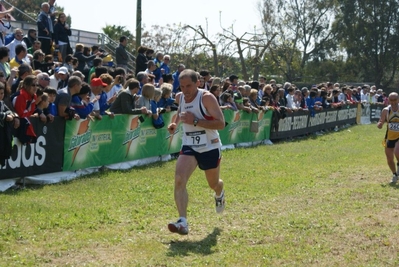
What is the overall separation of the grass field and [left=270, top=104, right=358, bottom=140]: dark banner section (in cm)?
907

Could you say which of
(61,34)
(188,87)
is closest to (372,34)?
(61,34)

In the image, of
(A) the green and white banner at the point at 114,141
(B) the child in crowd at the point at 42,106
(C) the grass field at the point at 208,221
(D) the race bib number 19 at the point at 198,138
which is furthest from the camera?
(A) the green and white banner at the point at 114,141

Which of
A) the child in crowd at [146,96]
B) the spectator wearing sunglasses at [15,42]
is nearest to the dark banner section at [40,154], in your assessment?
the child in crowd at [146,96]

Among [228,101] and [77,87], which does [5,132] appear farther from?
[228,101]

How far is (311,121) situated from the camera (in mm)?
27344

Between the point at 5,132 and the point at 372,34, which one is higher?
the point at 372,34

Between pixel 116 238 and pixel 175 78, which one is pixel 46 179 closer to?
pixel 116 238

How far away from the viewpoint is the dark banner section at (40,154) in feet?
36.6

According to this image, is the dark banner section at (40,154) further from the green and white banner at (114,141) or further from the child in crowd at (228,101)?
the child in crowd at (228,101)

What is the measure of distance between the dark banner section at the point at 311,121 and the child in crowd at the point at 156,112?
26.9ft

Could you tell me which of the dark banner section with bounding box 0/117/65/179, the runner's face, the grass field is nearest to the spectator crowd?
the dark banner section with bounding box 0/117/65/179

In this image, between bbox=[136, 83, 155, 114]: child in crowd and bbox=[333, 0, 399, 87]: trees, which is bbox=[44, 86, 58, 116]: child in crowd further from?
bbox=[333, 0, 399, 87]: trees

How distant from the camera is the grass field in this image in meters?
7.41

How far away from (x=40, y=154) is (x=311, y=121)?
676 inches
